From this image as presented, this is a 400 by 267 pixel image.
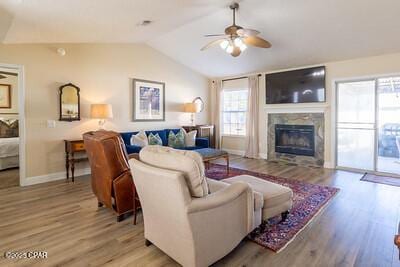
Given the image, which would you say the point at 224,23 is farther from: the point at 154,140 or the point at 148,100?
the point at 154,140

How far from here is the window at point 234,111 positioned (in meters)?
7.17

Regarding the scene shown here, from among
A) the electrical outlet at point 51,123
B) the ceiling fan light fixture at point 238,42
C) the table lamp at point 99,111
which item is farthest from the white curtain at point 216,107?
the electrical outlet at point 51,123

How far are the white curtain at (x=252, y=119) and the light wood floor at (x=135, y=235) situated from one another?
10.0 feet

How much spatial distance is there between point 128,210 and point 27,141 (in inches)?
108

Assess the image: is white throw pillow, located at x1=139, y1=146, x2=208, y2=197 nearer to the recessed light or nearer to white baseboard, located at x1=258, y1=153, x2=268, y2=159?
the recessed light

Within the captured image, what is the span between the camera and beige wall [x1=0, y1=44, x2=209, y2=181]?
167 inches

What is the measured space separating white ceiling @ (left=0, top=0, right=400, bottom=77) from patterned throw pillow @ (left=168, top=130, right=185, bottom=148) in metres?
2.20

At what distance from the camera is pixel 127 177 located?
2.80 metres

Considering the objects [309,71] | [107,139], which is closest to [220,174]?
[107,139]

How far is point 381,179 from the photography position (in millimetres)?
4516

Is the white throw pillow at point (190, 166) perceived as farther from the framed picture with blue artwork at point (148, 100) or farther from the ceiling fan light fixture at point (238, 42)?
the framed picture with blue artwork at point (148, 100)

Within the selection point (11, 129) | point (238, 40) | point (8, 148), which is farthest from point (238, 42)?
point (11, 129)

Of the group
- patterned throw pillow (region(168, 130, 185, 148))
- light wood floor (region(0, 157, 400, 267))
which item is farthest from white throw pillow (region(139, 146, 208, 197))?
patterned throw pillow (region(168, 130, 185, 148))

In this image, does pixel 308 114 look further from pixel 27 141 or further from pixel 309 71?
pixel 27 141
